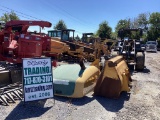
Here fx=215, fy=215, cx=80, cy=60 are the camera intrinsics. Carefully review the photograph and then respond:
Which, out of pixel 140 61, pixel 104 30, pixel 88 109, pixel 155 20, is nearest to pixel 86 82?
pixel 88 109

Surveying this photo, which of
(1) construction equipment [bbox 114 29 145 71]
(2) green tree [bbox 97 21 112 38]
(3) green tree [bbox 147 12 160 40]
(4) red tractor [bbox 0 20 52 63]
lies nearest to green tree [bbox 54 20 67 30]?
(2) green tree [bbox 97 21 112 38]

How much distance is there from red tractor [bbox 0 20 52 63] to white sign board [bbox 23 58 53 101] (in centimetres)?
355

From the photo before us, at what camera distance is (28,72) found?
215 inches

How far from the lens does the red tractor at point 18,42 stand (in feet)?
29.6

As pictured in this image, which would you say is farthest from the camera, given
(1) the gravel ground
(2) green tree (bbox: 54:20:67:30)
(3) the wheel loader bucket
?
(2) green tree (bbox: 54:20:67:30)

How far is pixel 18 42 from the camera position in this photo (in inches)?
359

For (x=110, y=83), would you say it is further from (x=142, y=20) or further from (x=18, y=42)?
(x=142, y=20)

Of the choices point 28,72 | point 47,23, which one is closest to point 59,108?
point 28,72

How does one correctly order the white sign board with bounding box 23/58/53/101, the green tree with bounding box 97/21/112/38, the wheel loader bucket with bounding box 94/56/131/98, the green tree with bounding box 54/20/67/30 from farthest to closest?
1. the green tree with bounding box 54/20/67/30
2. the green tree with bounding box 97/21/112/38
3. the wheel loader bucket with bounding box 94/56/131/98
4. the white sign board with bounding box 23/58/53/101

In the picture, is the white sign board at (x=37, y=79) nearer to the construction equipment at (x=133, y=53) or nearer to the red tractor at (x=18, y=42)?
the red tractor at (x=18, y=42)

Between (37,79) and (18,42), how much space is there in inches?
160

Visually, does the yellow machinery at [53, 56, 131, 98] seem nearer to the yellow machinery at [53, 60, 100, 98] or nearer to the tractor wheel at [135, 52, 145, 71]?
the yellow machinery at [53, 60, 100, 98]

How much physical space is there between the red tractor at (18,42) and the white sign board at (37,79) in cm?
355

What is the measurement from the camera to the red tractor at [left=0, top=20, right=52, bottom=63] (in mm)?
9008
